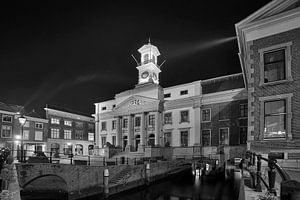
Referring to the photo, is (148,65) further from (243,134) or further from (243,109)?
(243,134)

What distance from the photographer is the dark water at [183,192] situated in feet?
61.5

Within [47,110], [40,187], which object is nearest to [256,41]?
[40,187]

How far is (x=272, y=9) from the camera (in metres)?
15.1

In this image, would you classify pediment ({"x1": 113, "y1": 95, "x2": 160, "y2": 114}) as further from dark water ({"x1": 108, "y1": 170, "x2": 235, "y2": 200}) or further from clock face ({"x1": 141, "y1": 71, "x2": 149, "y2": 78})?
dark water ({"x1": 108, "y1": 170, "x2": 235, "y2": 200})

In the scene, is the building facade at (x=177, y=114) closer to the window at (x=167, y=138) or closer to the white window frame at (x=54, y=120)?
the window at (x=167, y=138)

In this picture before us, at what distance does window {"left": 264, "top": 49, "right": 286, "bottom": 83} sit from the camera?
14.5 meters

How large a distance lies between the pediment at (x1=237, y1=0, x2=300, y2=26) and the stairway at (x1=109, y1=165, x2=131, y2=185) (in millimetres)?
15713

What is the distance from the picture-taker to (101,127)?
51750mm

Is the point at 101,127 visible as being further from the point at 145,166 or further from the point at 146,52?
the point at 145,166

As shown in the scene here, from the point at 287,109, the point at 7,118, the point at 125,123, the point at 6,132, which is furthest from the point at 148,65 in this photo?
the point at 287,109

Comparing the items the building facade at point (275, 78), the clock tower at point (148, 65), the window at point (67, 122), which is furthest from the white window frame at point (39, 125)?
the building facade at point (275, 78)

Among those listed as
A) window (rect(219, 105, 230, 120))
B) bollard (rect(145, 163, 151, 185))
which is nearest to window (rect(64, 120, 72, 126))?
window (rect(219, 105, 230, 120))

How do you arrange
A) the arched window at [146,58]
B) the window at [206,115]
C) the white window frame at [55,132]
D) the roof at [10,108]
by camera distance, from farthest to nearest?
1. the white window frame at [55,132]
2. the arched window at [146,58]
3. the roof at [10,108]
4. the window at [206,115]

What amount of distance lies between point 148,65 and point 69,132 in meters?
26.9
